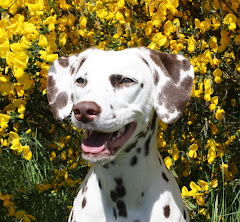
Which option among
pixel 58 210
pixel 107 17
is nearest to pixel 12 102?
pixel 107 17

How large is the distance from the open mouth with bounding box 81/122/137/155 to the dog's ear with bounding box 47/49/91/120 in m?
0.44

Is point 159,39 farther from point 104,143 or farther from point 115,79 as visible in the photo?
point 104,143

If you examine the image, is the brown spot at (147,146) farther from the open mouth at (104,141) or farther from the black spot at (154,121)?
the open mouth at (104,141)

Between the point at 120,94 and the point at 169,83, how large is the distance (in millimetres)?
359

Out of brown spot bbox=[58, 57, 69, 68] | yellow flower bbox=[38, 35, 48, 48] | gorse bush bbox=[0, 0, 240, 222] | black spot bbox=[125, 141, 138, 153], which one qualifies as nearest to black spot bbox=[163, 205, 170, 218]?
black spot bbox=[125, 141, 138, 153]

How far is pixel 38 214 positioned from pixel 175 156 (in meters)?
1.57

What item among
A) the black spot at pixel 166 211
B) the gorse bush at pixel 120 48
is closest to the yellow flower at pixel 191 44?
the gorse bush at pixel 120 48

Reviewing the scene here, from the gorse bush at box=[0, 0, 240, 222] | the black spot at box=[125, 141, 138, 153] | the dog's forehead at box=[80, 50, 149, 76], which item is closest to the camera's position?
the dog's forehead at box=[80, 50, 149, 76]

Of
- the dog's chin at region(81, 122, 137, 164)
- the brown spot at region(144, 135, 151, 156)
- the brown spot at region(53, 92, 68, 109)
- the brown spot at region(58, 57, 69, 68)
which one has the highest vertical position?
the brown spot at region(58, 57, 69, 68)

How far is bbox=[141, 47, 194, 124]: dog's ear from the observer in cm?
296

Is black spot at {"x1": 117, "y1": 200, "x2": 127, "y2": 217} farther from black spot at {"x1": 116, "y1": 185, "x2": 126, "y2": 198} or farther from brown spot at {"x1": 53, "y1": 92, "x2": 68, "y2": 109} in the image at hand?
brown spot at {"x1": 53, "y1": 92, "x2": 68, "y2": 109}

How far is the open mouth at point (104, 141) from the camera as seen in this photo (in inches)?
109

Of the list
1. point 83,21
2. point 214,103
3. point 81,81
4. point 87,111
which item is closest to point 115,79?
point 81,81

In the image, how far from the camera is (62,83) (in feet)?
10.7
